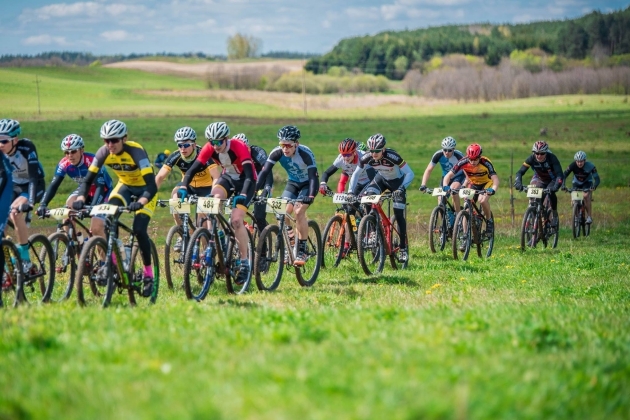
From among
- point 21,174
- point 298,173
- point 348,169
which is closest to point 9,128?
point 21,174

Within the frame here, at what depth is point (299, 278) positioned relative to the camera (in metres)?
14.0

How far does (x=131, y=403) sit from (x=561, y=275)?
460 inches

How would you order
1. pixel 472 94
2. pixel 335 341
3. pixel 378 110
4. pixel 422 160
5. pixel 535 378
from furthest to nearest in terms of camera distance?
pixel 472 94 → pixel 378 110 → pixel 422 160 → pixel 335 341 → pixel 535 378

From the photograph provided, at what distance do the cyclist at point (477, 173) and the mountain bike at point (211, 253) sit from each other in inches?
311

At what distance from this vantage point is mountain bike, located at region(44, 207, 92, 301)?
11217 mm

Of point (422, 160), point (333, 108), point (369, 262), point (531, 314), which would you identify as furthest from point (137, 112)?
point (531, 314)

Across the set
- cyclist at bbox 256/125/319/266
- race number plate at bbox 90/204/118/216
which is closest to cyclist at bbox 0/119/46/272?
race number plate at bbox 90/204/118/216

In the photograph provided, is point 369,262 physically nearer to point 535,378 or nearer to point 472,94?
point 535,378

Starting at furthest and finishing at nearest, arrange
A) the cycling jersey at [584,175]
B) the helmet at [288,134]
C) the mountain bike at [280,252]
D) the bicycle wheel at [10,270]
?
1. the cycling jersey at [584,175]
2. the helmet at [288,134]
3. the mountain bike at [280,252]
4. the bicycle wheel at [10,270]

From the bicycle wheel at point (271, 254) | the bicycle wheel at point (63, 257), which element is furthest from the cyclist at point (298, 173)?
the bicycle wheel at point (63, 257)

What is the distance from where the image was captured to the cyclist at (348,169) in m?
15.9

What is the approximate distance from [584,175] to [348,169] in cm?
1001

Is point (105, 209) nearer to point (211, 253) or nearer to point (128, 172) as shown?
point (128, 172)

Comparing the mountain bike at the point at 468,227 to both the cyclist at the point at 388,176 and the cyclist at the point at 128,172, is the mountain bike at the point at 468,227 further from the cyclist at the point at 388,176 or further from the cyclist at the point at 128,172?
the cyclist at the point at 128,172
